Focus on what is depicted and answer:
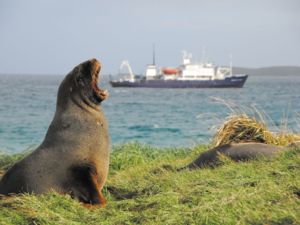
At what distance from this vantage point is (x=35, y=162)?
6.59 m

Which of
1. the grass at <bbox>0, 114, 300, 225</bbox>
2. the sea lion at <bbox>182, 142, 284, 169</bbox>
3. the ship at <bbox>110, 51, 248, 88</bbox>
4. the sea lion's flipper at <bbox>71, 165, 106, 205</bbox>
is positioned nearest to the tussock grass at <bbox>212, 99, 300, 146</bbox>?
the sea lion at <bbox>182, 142, 284, 169</bbox>

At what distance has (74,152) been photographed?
6.65 meters

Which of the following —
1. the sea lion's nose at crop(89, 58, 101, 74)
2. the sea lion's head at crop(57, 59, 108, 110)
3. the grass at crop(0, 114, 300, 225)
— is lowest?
the grass at crop(0, 114, 300, 225)

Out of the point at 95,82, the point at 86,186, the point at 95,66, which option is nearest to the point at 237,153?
the point at 95,82

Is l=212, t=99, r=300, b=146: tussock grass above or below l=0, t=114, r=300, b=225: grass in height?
below

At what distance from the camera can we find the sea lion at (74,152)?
6.43 metres

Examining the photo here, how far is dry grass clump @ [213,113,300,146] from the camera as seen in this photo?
10398 mm

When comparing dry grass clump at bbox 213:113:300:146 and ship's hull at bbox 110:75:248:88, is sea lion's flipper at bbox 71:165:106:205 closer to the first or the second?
dry grass clump at bbox 213:113:300:146

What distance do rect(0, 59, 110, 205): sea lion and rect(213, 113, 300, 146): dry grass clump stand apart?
3.98 m

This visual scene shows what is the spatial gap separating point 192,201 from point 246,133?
209 inches

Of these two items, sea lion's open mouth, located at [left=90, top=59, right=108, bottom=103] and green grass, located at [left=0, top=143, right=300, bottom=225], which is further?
sea lion's open mouth, located at [left=90, top=59, right=108, bottom=103]

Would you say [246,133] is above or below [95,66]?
below

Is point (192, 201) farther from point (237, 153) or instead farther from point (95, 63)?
point (237, 153)

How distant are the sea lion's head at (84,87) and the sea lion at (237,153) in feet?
6.34
